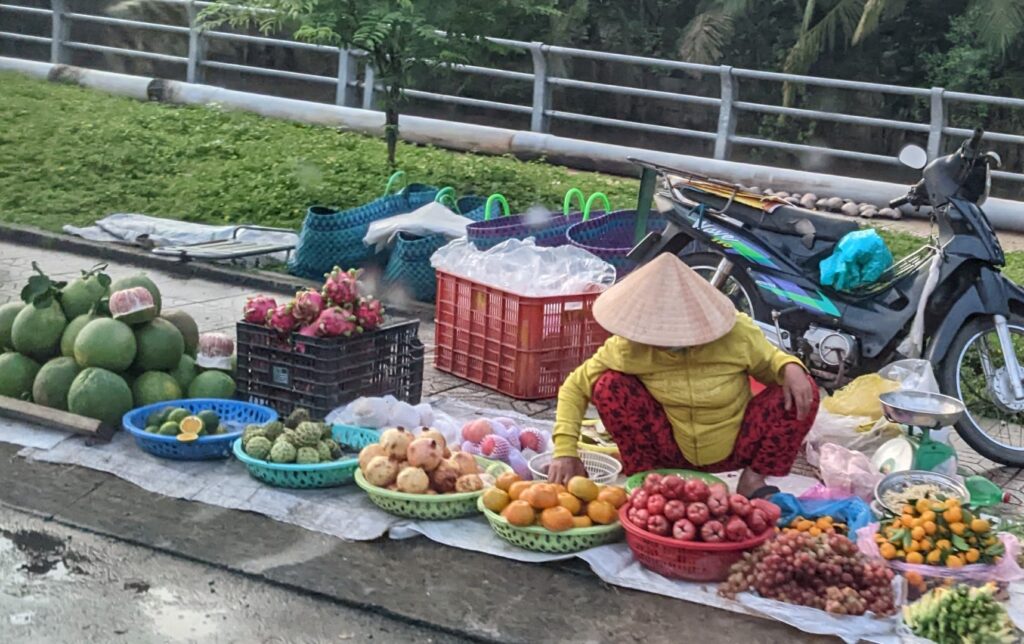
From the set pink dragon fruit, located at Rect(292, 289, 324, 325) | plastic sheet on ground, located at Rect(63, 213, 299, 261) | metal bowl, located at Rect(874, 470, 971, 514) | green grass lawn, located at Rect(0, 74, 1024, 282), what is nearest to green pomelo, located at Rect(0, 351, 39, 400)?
pink dragon fruit, located at Rect(292, 289, 324, 325)

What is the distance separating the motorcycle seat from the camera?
643cm

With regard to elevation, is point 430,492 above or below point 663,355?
below

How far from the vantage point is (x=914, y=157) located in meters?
5.81

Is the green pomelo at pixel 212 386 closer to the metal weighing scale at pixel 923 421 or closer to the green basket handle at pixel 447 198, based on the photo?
the metal weighing scale at pixel 923 421

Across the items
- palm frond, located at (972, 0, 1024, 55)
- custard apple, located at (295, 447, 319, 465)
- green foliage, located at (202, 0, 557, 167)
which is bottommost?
custard apple, located at (295, 447, 319, 465)

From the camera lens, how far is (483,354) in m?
6.62

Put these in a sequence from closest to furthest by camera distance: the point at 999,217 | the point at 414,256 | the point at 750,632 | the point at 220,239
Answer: the point at 750,632 → the point at 414,256 → the point at 220,239 → the point at 999,217

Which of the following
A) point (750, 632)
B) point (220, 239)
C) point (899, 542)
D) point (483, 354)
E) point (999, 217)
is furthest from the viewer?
point (999, 217)

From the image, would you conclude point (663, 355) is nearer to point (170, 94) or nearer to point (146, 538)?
point (146, 538)

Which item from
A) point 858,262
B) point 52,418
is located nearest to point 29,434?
point 52,418

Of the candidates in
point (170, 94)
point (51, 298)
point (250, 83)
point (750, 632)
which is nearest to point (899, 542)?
point (750, 632)

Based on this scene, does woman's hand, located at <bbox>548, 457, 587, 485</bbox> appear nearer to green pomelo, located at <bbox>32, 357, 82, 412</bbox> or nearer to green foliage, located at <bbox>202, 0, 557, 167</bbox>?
green pomelo, located at <bbox>32, 357, 82, 412</bbox>

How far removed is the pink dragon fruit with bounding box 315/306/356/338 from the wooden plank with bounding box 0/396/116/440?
1008 millimetres

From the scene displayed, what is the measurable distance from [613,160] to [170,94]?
5.87 meters
